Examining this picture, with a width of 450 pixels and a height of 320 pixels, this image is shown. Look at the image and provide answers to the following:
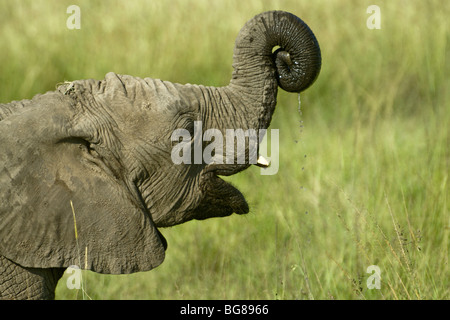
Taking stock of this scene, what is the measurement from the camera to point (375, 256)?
533cm

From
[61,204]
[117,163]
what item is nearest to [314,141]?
[117,163]

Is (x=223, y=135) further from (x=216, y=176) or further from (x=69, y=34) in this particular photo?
(x=69, y=34)

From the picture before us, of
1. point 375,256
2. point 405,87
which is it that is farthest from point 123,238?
point 405,87

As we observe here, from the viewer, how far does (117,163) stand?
11.5 feet

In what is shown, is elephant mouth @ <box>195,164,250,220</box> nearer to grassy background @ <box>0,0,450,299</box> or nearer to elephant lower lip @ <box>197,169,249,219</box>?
elephant lower lip @ <box>197,169,249,219</box>

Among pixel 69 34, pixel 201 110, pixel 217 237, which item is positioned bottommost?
pixel 217 237

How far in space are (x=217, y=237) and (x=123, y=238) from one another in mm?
2995

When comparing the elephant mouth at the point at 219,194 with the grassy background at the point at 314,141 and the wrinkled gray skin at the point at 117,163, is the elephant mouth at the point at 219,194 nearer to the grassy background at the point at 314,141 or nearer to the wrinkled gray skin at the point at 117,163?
the wrinkled gray skin at the point at 117,163

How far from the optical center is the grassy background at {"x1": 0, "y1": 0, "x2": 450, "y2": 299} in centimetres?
541

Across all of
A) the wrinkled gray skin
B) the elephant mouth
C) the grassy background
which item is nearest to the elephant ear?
the wrinkled gray skin

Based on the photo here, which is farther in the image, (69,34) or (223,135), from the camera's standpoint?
(69,34)

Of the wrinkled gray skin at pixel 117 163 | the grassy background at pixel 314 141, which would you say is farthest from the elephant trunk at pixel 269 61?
the grassy background at pixel 314 141

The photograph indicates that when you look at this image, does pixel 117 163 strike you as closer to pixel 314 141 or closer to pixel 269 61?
pixel 269 61
